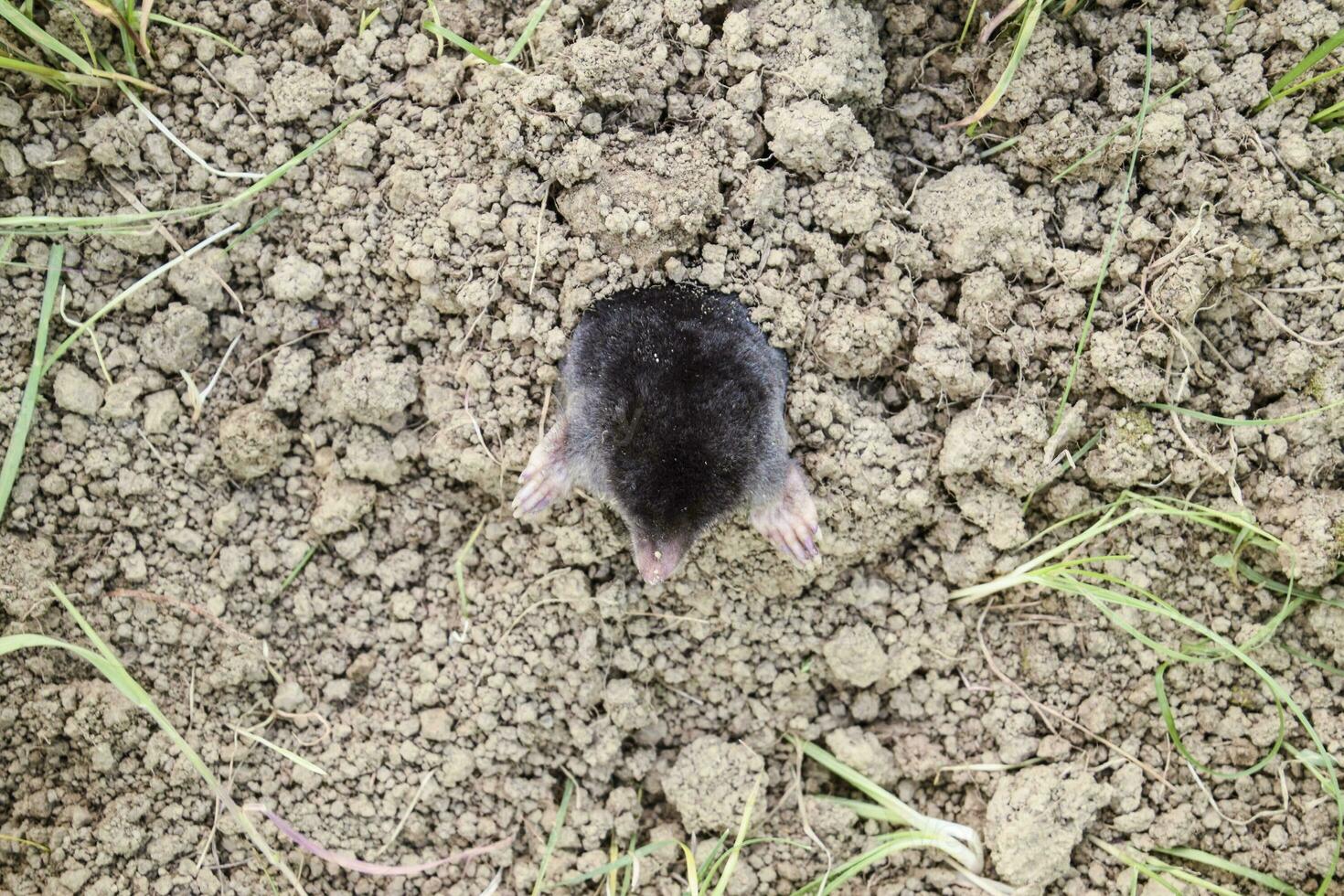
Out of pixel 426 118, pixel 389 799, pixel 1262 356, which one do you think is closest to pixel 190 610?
pixel 389 799

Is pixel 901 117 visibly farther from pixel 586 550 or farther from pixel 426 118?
pixel 586 550

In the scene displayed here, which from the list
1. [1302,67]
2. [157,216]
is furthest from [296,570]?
[1302,67]

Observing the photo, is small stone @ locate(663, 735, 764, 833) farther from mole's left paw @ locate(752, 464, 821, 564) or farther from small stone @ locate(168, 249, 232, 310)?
small stone @ locate(168, 249, 232, 310)

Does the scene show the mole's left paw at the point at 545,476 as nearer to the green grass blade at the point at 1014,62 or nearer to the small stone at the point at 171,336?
the small stone at the point at 171,336

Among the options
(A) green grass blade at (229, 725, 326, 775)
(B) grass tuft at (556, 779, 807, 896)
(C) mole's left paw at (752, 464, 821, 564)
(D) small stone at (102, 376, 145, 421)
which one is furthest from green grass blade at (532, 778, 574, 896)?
(D) small stone at (102, 376, 145, 421)

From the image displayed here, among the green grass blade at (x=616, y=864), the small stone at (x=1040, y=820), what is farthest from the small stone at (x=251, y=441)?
the small stone at (x=1040, y=820)

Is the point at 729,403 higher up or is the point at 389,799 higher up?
the point at 729,403

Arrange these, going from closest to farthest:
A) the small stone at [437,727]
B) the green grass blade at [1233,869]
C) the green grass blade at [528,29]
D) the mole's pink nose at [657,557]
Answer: the mole's pink nose at [657,557], the green grass blade at [528,29], the green grass blade at [1233,869], the small stone at [437,727]
